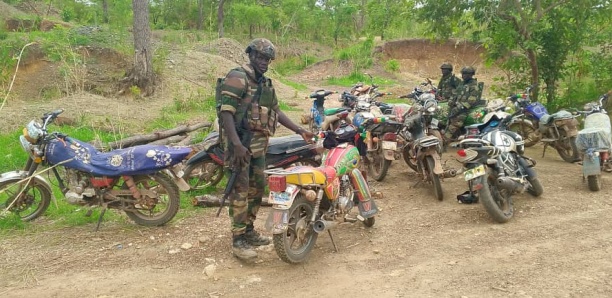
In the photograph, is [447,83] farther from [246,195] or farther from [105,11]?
[105,11]

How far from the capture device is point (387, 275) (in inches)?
154

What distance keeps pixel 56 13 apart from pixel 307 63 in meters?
16.7

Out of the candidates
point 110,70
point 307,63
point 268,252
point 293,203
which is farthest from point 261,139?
point 307,63

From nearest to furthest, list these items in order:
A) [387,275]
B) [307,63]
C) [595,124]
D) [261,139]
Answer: [387,275] → [261,139] → [595,124] → [307,63]

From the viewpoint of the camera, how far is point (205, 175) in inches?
250

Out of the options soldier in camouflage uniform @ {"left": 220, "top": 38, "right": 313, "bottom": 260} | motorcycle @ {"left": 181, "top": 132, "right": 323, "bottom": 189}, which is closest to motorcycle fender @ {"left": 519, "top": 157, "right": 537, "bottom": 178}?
motorcycle @ {"left": 181, "top": 132, "right": 323, "bottom": 189}

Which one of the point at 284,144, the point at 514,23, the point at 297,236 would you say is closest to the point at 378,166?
the point at 284,144

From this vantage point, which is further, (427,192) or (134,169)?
(427,192)

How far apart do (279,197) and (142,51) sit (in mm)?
8882

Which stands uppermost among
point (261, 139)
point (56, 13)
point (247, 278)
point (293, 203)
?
point (56, 13)

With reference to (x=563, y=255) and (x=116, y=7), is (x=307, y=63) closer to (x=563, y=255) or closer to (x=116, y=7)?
(x=116, y=7)

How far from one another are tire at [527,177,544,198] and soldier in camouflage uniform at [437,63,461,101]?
3206 mm

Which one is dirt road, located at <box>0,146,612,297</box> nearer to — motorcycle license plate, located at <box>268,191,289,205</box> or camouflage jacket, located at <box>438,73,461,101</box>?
motorcycle license plate, located at <box>268,191,289,205</box>

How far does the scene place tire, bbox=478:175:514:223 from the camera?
486 cm
